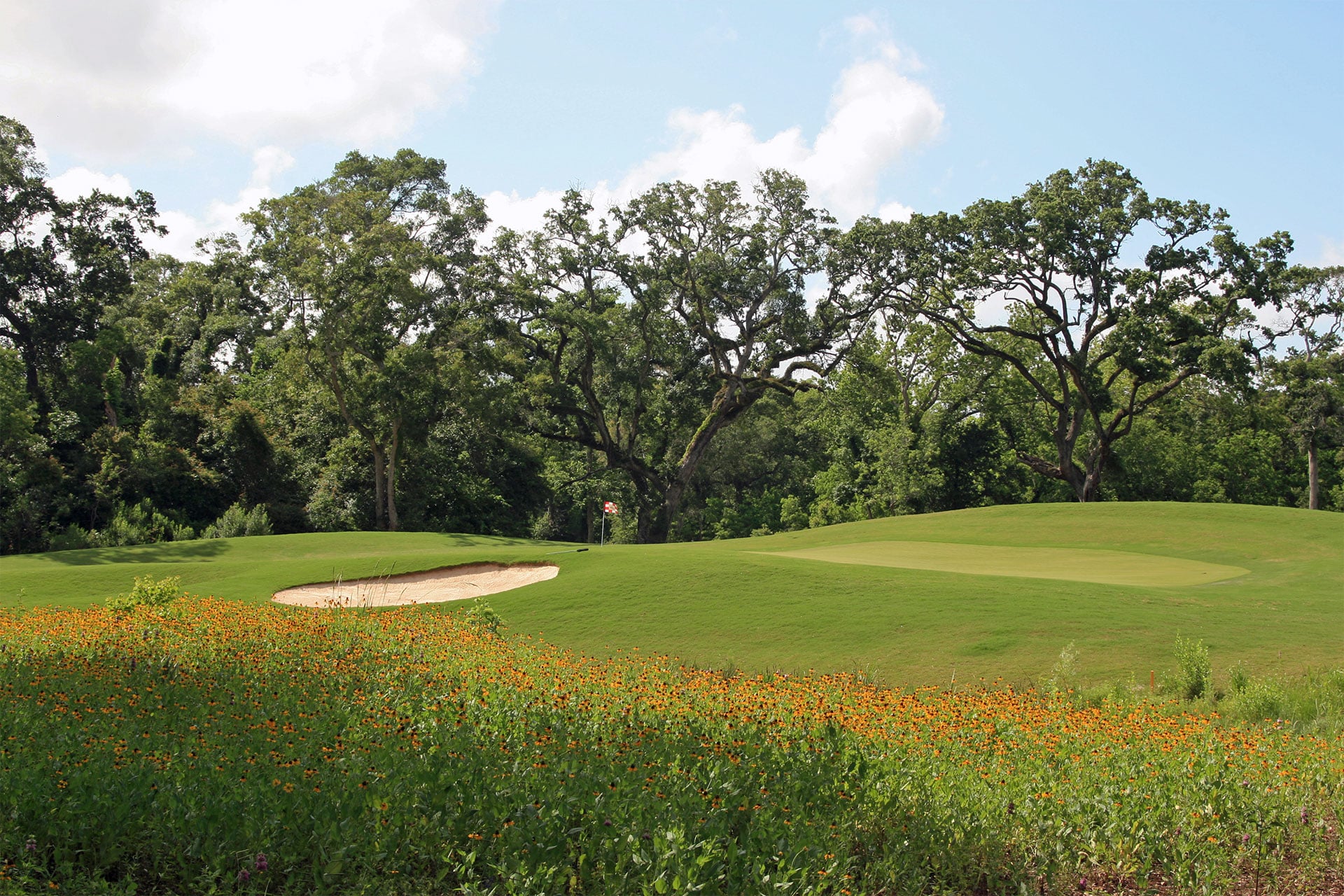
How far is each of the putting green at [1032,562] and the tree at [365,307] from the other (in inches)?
600

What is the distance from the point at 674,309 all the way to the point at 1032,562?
69.5 ft

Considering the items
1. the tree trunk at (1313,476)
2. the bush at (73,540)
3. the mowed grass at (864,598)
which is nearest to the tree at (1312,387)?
the tree trunk at (1313,476)

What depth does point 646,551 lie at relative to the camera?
19.6 metres

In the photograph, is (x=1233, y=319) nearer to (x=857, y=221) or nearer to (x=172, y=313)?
(x=857, y=221)

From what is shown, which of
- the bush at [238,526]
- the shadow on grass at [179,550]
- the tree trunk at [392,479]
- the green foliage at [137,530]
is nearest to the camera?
the shadow on grass at [179,550]

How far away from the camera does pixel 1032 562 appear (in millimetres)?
21438

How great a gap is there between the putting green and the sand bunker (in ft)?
18.4

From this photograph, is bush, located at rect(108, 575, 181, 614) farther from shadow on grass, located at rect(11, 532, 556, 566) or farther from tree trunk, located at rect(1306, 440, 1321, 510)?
tree trunk, located at rect(1306, 440, 1321, 510)

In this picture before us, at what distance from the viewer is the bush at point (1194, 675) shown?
406 inches

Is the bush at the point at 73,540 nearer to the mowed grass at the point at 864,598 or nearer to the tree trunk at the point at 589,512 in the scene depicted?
the mowed grass at the point at 864,598

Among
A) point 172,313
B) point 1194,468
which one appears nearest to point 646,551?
point 172,313

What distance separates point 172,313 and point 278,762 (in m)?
42.3

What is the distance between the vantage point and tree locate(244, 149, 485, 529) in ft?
105

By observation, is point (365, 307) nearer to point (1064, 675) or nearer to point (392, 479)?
point (392, 479)
